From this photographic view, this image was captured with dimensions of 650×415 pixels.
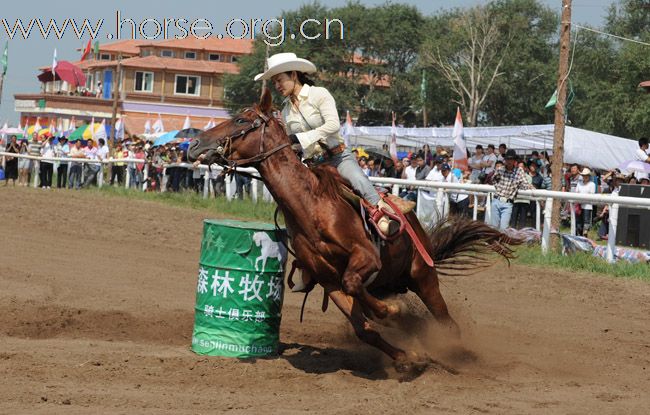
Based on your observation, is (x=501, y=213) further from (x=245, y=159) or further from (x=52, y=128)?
(x=52, y=128)

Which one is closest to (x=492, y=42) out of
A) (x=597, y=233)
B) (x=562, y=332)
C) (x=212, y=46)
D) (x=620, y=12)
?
(x=620, y=12)

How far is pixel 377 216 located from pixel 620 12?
229 ft

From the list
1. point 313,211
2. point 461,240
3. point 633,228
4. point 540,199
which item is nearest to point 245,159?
point 313,211

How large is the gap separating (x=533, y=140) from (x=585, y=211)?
15.8m

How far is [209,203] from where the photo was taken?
22578mm

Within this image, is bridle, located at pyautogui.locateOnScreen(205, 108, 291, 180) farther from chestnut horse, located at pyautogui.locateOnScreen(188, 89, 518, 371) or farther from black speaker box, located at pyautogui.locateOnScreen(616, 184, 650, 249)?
black speaker box, located at pyautogui.locateOnScreen(616, 184, 650, 249)

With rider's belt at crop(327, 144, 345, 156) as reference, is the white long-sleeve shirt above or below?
above

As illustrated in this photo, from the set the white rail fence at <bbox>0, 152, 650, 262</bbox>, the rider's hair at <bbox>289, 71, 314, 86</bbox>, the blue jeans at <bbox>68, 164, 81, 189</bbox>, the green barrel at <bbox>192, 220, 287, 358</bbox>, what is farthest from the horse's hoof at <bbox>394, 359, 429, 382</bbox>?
the blue jeans at <bbox>68, 164, 81, 189</bbox>

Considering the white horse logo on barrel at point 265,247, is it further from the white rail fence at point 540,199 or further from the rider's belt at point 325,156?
the white rail fence at point 540,199

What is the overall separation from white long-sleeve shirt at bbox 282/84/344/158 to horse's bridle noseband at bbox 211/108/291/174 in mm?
276

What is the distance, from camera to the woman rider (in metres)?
7.80

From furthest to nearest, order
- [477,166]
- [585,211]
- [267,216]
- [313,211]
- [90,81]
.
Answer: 1. [90,81]
2. [477,166]
3. [267,216]
4. [585,211]
5. [313,211]

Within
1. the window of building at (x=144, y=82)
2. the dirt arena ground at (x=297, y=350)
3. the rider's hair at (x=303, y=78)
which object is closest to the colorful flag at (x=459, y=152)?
the dirt arena ground at (x=297, y=350)

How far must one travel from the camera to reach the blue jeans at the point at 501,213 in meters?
16.1
